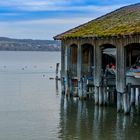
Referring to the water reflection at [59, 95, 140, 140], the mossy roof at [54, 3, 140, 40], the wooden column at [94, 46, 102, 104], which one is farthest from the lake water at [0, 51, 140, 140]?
the mossy roof at [54, 3, 140, 40]

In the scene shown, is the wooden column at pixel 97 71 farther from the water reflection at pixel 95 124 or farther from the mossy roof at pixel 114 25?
the mossy roof at pixel 114 25

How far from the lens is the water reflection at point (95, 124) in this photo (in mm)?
27797

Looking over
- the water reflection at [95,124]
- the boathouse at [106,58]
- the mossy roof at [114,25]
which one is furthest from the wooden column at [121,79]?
the mossy roof at [114,25]

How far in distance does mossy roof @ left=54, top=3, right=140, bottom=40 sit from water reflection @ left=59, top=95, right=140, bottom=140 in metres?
5.09

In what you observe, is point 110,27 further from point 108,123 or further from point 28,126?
point 28,126

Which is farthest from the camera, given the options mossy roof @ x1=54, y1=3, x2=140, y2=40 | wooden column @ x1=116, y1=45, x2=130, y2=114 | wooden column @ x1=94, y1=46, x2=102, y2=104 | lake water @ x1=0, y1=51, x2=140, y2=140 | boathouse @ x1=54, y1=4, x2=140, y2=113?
wooden column @ x1=94, y1=46, x2=102, y2=104

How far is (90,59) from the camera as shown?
4397 cm

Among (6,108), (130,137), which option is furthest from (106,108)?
(130,137)

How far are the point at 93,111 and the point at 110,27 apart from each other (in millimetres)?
5868

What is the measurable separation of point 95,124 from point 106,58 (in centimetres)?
1240

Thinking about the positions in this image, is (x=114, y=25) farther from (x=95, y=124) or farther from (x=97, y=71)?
(x=95, y=124)

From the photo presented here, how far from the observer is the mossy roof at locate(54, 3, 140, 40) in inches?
1332

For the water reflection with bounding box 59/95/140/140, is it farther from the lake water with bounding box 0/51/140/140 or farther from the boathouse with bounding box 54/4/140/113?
the boathouse with bounding box 54/4/140/113

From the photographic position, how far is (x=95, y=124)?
103 ft
